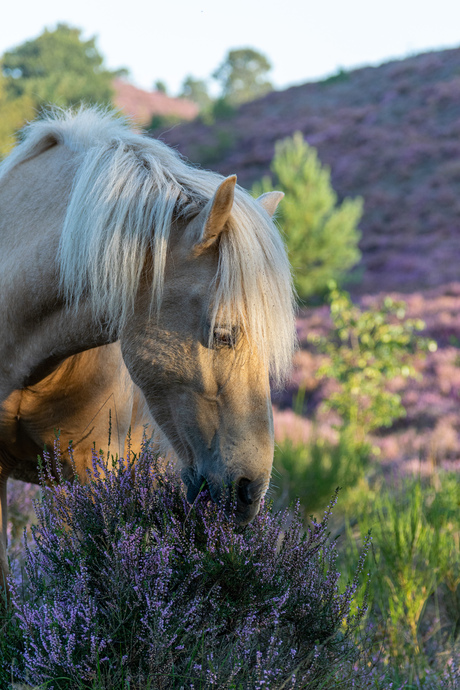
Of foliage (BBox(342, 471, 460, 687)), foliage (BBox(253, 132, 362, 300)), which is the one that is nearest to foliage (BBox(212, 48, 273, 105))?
foliage (BBox(253, 132, 362, 300))

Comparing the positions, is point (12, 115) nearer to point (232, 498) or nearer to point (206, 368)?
point (206, 368)

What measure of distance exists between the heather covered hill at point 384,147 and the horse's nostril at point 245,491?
1408cm

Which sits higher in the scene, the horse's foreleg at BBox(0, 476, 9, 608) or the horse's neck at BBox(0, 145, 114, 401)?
the horse's neck at BBox(0, 145, 114, 401)

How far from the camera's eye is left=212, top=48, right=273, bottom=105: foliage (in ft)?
Result: 157

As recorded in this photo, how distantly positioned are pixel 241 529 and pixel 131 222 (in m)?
0.98

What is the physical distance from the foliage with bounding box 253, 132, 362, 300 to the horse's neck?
1080 centimetres

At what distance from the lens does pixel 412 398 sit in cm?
962

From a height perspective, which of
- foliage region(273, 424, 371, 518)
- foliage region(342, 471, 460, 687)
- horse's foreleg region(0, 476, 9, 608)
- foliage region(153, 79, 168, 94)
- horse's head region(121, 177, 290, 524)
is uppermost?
foliage region(153, 79, 168, 94)

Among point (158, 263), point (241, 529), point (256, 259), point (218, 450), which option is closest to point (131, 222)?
point (158, 263)

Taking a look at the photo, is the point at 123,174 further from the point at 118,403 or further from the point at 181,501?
the point at 181,501

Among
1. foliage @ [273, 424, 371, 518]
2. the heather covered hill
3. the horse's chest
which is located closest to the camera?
the horse's chest

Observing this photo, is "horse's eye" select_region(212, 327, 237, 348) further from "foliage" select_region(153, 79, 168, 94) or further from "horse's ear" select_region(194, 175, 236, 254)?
"foliage" select_region(153, 79, 168, 94)

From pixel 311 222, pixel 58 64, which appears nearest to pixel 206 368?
pixel 311 222

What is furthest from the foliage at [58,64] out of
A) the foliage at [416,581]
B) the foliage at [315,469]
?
the foliage at [416,581]
